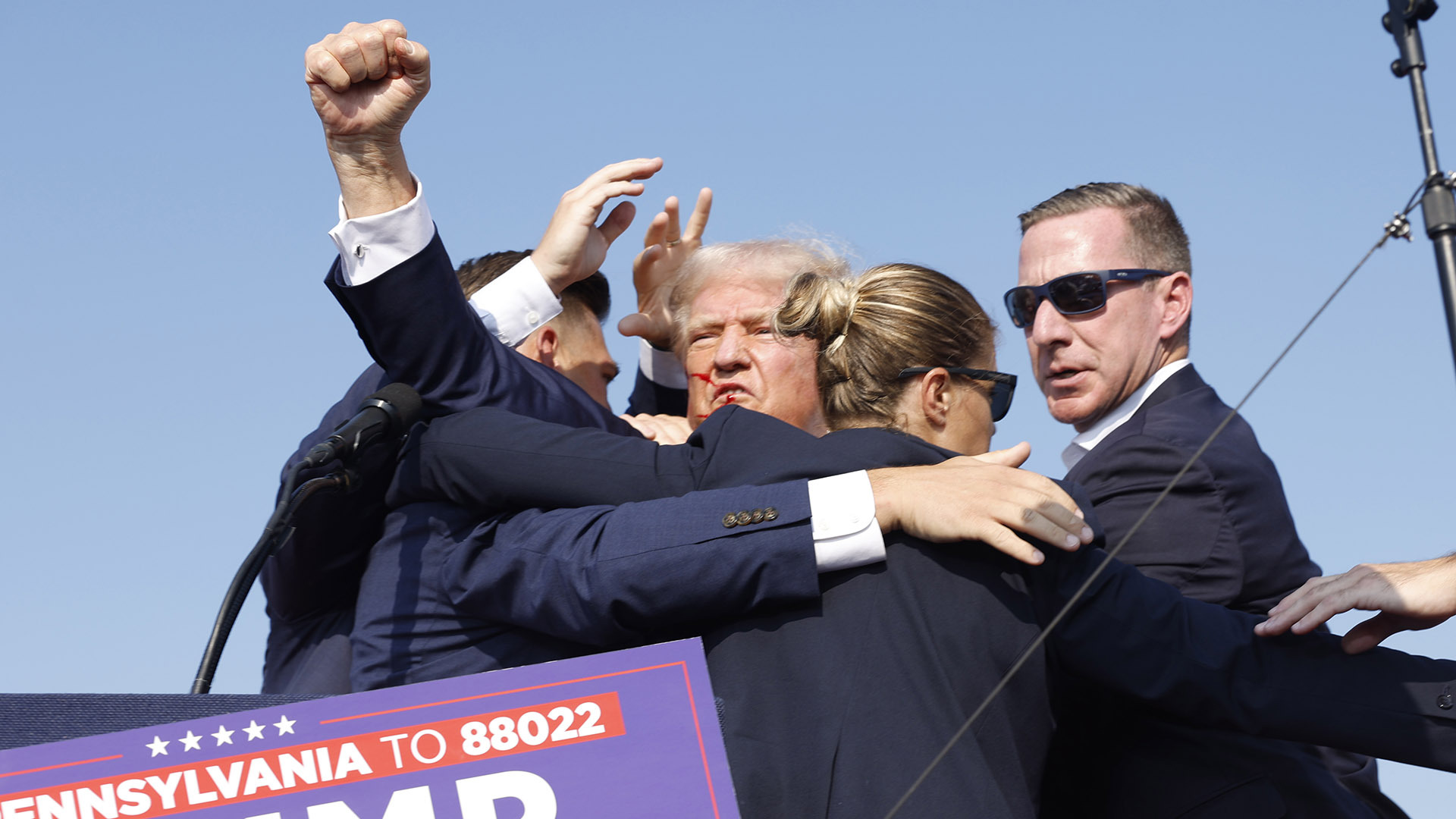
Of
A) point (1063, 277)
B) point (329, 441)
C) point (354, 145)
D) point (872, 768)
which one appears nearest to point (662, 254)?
point (1063, 277)

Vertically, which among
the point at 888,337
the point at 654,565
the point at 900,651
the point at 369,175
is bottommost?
the point at 900,651

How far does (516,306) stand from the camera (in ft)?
13.2

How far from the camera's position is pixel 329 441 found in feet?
8.50

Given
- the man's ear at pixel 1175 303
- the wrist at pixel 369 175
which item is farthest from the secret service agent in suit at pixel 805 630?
the man's ear at pixel 1175 303

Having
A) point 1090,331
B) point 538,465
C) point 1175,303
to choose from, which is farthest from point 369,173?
point 1175,303

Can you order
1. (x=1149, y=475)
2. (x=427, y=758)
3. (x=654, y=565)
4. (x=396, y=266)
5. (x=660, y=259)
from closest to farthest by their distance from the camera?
(x=427, y=758) → (x=654, y=565) → (x=396, y=266) → (x=1149, y=475) → (x=660, y=259)

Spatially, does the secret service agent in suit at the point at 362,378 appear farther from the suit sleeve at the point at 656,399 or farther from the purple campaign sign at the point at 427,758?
the suit sleeve at the point at 656,399

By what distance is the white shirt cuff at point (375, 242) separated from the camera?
2.88 m

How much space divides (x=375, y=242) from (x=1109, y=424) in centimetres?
244

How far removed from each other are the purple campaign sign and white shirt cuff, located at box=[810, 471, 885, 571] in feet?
1.46

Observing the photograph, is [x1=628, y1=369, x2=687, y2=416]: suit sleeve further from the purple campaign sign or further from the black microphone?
the purple campaign sign

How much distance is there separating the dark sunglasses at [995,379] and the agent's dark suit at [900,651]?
30 cm

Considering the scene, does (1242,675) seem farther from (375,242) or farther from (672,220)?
(672,220)

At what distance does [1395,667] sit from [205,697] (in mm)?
2069
